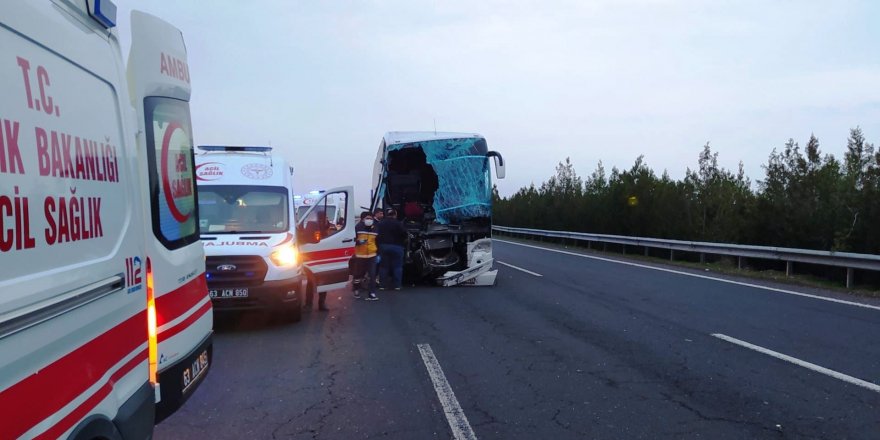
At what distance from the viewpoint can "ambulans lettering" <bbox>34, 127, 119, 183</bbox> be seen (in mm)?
2348

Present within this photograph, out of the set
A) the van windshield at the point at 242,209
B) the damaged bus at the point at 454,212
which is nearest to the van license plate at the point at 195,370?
the van windshield at the point at 242,209

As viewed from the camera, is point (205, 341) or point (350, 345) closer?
point (205, 341)

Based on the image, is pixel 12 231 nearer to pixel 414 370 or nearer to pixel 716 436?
pixel 716 436

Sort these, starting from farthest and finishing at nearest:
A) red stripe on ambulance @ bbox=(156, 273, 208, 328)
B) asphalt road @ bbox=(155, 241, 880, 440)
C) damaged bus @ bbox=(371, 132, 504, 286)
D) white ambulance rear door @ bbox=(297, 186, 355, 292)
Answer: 1. damaged bus @ bbox=(371, 132, 504, 286)
2. white ambulance rear door @ bbox=(297, 186, 355, 292)
3. asphalt road @ bbox=(155, 241, 880, 440)
4. red stripe on ambulance @ bbox=(156, 273, 208, 328)

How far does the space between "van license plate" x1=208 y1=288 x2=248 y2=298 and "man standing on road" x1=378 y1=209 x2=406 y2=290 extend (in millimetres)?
4902

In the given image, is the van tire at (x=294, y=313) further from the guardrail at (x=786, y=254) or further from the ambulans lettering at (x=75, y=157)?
the guardrail at (x=786, y=254)

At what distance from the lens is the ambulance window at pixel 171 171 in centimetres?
385

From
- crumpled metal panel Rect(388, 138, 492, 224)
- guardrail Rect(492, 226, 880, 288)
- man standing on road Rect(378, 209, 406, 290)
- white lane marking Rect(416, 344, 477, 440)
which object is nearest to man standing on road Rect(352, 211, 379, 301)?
man standing on road Rect(378, 209, 406, 290)

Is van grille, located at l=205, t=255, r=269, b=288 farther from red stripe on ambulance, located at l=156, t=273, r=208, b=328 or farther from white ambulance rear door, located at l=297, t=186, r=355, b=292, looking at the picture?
red stripe on ambulance, located at l=156, t=273, r=208, b=328

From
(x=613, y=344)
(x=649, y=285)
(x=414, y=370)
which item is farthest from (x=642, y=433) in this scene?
(x=649, y=285)

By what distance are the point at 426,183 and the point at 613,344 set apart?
857 centimetres

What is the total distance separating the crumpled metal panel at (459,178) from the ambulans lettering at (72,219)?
39.6ft

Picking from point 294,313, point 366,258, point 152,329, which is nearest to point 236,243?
point 294,313

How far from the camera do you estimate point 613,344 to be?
26.2ft
